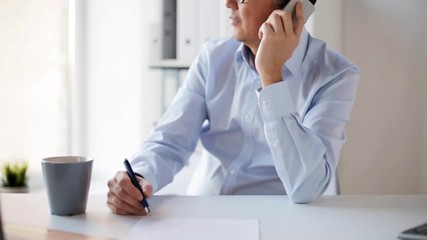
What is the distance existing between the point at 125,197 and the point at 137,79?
152 centimetres

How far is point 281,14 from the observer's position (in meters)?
1.20

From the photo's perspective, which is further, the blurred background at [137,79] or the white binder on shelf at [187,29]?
the white binder on shelf at [187,29]

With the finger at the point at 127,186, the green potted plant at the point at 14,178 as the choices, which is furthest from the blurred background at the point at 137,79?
the finger at the point at 127,186

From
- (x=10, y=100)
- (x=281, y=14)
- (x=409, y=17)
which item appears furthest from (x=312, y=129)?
(x=10, y=100)

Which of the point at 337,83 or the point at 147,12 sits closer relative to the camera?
the point at 337,83

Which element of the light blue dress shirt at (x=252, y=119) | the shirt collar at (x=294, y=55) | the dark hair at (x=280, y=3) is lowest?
the light blue dress shirt at (x=252, y=119)

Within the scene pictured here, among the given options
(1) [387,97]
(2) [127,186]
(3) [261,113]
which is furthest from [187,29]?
(2) [127,186]

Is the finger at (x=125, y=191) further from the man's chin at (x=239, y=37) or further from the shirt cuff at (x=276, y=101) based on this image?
the man's chin at (x=239, y=37)

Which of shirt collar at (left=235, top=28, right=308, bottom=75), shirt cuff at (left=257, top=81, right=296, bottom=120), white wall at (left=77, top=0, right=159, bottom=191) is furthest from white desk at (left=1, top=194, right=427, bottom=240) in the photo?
white wall at (left=77, top=0, right=159, bottom=191)

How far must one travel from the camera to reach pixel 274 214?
0.96 metres

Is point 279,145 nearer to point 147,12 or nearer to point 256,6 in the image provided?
point 256,6

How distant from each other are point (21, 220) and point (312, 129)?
2.21 ft

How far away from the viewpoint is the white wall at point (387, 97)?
6.35ft

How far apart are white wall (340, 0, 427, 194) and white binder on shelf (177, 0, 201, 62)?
0.64 m
